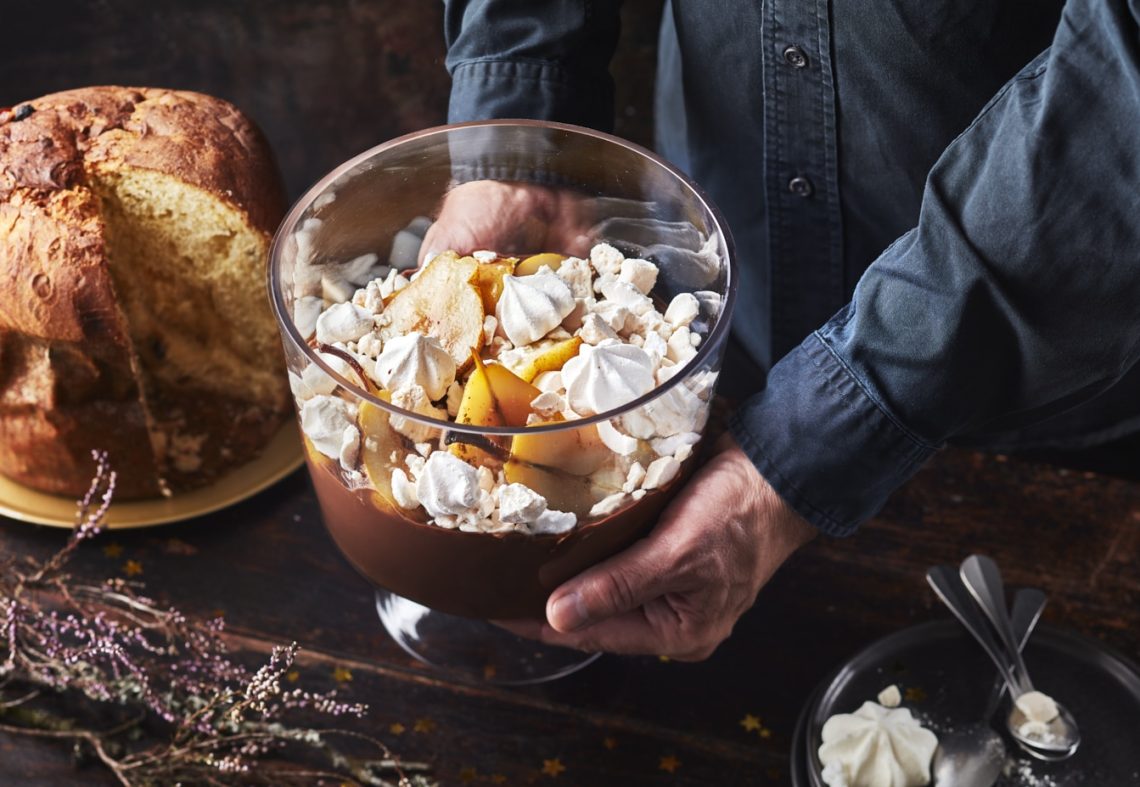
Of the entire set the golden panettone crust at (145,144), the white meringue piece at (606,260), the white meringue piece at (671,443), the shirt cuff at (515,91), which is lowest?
the white meringue piece at (671,443)

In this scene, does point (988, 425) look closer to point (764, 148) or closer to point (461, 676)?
point (764, 148)

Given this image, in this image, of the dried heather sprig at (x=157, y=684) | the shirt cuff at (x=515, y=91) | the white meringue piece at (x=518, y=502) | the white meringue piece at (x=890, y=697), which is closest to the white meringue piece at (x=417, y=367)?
the white meringue piece at (x=518, y=502)

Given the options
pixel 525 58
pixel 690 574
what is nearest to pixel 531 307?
pixel 690 574

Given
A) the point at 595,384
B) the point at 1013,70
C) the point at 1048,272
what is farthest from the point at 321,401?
the point at 1013,70

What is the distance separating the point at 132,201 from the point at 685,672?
30.0 inches

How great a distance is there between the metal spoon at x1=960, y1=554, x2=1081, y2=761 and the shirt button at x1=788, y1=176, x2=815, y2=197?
1.35 ft

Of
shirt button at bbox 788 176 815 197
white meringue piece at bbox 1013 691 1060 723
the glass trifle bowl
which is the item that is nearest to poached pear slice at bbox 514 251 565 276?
the glass trifle bowl

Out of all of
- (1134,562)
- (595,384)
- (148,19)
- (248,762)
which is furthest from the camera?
(148,19)

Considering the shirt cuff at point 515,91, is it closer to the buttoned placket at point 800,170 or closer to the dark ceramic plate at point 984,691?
the buttoned placket at point 800,170

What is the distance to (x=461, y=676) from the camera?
1.22 m

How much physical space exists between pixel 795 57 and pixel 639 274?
0.94 ft

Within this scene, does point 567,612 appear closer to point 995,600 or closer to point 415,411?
point 415,411

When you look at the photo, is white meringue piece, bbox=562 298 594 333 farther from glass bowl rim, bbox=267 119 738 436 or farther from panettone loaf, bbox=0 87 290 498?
panettone loaf, bbox=0 87 290 498

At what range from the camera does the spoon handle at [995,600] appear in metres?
1.17
